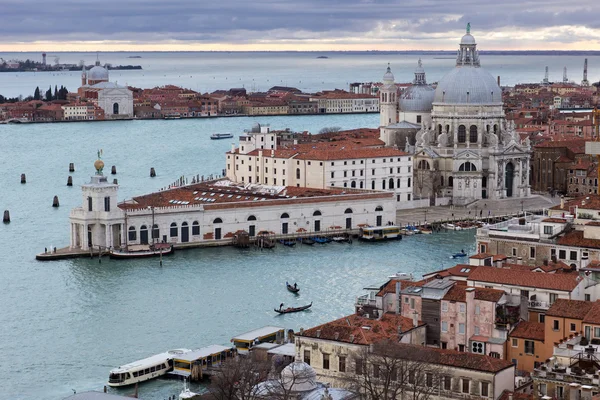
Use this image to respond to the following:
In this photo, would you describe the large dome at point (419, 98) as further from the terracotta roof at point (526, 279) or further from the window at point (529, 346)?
A: the window at point (529, 346)

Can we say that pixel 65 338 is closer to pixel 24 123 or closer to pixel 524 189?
pixel 524 189

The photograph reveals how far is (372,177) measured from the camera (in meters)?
34.6

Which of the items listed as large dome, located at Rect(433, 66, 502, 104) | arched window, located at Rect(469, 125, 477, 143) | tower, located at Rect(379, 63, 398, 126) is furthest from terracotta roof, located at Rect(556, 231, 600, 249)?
tower, located at Rect(379, 63, 398, 126)

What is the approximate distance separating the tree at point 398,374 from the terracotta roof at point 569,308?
169 cm

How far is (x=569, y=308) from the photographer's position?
14102mm

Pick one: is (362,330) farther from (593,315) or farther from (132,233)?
(132,233)

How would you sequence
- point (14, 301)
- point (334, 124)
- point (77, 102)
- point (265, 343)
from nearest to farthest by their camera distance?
point (265, 343) → point (14, 301) → point (334, 124) → point (77, 102)

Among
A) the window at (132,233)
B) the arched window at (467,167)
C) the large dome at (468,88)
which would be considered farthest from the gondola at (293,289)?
the large dome at (468,88)

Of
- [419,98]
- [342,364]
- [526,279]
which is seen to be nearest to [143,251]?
[526,279]

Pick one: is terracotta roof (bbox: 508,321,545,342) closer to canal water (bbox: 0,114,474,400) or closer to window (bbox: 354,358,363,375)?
window (bbox: 354,358,363,375)

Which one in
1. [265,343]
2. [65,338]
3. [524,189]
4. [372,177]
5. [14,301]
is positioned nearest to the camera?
[265,343]

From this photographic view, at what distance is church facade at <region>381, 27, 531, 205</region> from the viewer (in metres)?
36.3

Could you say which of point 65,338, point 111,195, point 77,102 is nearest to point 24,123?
point 77,102

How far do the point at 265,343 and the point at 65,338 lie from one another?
363 centimetres
